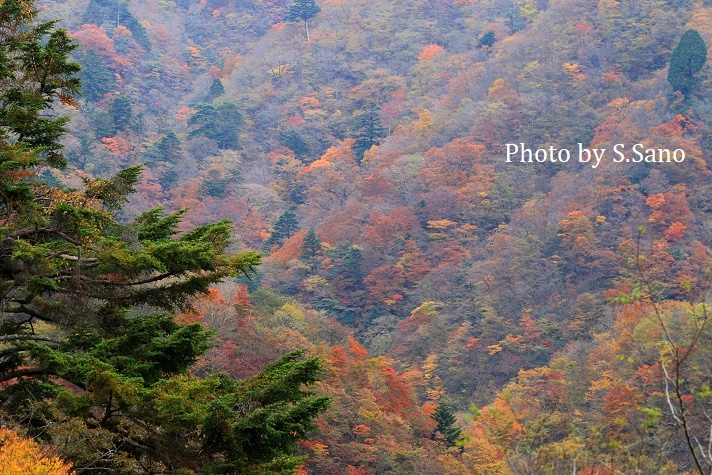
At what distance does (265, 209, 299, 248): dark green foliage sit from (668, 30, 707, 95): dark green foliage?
78.7ft

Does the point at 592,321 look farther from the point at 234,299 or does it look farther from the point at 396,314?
the point at 234,299

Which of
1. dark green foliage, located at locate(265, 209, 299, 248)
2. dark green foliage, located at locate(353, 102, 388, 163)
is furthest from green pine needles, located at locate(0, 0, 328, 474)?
dark green foliage, located at locate(353, 102, 388, 163)

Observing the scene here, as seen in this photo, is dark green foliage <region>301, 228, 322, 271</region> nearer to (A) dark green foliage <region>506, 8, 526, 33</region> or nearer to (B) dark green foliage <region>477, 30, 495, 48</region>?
(B) dark green foliage <region>477, 30, 495, 48</region>

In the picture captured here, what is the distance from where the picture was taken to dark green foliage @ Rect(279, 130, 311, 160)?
63312 mm

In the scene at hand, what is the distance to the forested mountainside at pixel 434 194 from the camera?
89.9 feet

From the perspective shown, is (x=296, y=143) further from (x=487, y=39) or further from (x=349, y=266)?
(x=349, y=266)

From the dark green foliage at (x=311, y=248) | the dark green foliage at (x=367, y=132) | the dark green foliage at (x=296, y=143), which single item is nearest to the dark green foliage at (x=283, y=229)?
the dark green foliage at (x=311, y=248)

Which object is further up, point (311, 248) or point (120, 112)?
point (120, 112)

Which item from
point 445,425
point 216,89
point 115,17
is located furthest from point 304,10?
point 445,425

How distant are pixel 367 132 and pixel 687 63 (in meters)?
22.5

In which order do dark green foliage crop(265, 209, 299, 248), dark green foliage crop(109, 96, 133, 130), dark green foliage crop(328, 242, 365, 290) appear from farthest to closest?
1. dark green foliage crop(109, 96, 133, 130)
2. dark green foliage crop(265, 209, 299, 248)
3. dark green foliage crop(328, 242, 365, 290)

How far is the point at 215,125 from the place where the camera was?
207 ft

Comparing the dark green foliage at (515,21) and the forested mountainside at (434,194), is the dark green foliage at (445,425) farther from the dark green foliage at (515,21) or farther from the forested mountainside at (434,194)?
the dark green foliage at (515,21)

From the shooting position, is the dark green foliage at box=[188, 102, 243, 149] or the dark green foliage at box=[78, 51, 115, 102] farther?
the dark green foliage at box=[188, 102, 243, 149]
